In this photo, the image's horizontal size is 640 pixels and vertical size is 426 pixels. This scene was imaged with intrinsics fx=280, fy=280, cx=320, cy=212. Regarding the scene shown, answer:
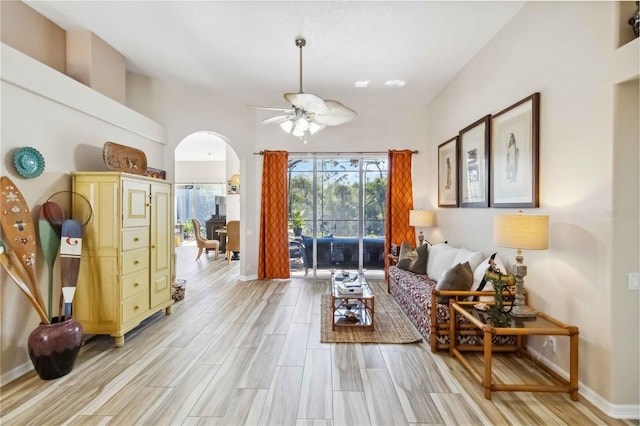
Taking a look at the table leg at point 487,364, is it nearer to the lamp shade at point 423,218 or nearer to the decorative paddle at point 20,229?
the lamp shade at point 423,218

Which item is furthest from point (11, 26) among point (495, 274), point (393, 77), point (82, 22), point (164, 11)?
point (495, 274)

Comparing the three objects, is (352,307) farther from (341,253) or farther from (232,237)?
(232,237)

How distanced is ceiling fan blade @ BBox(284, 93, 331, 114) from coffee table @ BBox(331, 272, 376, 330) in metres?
2.10

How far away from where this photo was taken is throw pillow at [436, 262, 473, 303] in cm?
288

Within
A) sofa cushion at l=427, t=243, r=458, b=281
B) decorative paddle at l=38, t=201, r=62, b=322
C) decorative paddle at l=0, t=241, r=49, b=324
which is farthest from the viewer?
sofa cushion at l=427, t=243, r=458, b=281

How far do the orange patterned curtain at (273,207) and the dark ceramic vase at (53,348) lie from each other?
10.6 feet

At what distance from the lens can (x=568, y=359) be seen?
2.26 m

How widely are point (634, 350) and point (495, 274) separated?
921 mm

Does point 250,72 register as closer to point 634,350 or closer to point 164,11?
point 164,11

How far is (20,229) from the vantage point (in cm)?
230

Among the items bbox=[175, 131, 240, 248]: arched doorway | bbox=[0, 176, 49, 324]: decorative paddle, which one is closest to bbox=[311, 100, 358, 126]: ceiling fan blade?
bbox=[0, 176, 49, 324]: decorative paddle

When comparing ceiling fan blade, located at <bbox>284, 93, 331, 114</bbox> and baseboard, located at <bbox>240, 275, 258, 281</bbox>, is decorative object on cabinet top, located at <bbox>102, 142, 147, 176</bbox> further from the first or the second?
baseboard, located at <bbox>240, 275, 258, 281</bbox>

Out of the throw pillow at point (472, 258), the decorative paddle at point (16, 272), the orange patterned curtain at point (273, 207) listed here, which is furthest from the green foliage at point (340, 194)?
the decorative paddle at point (16, 272)

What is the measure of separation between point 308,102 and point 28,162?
2514 millimetres
